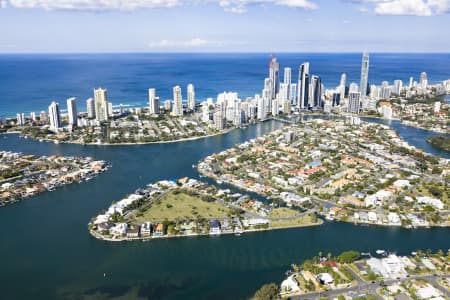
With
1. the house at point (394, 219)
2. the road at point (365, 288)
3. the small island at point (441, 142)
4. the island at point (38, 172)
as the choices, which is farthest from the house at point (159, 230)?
the small island at point (441, 142)

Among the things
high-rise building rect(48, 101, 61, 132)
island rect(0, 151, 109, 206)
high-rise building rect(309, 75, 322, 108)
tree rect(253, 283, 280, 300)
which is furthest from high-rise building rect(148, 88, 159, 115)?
tree rect(253, 283, 280, 300)

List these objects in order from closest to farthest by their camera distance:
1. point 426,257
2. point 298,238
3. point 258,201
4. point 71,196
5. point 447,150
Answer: point 426,257 < point 298,238 < point 258,201 < point 71,196 < point 447,150

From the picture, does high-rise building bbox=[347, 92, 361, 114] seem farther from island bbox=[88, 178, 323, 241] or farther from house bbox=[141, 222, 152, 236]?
house bbox=[141, 222, 152, 236]

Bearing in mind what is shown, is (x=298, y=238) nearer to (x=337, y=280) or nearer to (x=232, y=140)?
(x=337, y=280)

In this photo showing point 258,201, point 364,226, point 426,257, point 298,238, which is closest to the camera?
point 426,257

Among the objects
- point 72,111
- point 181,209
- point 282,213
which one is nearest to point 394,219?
point 282,213

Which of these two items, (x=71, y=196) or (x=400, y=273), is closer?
(x=400, y=273)

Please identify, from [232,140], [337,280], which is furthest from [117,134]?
[337,280]
